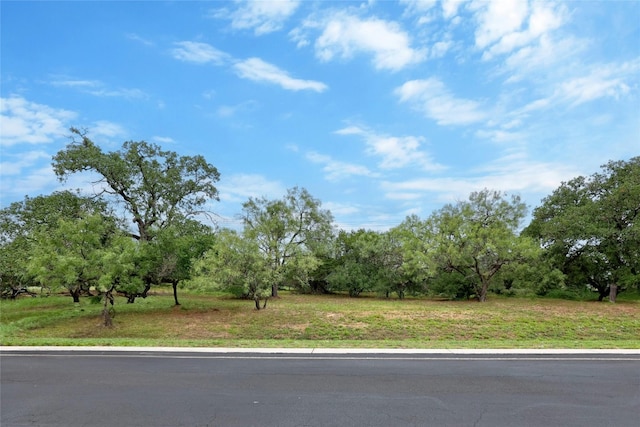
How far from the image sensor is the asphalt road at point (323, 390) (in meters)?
5.18

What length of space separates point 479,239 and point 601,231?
8261 millimetres

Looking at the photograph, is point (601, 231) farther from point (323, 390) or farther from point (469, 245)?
point (323, 390)

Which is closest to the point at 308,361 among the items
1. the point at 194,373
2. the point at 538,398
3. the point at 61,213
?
the point at 194,373

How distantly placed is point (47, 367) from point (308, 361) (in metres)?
5.32

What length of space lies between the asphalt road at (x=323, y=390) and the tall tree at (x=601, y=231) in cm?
2358

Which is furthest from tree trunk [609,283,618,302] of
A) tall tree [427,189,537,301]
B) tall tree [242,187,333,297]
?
tall tree [242,187,333,297]

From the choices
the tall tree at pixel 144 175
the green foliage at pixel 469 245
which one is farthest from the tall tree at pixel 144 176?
the green foliage at pixel 469 245

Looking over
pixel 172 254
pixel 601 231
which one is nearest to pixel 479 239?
pixel 601 231

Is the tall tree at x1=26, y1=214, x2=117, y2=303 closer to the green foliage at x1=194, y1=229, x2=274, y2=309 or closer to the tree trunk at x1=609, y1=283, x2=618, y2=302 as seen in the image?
the green foliage at x1=194, y1=229, x2=274, y2=309

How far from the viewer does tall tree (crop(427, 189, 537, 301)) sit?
28.8 meters

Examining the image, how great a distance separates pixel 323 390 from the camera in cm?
638

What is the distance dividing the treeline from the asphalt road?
11.2 m

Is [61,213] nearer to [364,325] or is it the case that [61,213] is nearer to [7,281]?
[7,281]

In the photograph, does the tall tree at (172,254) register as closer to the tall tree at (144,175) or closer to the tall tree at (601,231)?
the tall tree at (144,175)
